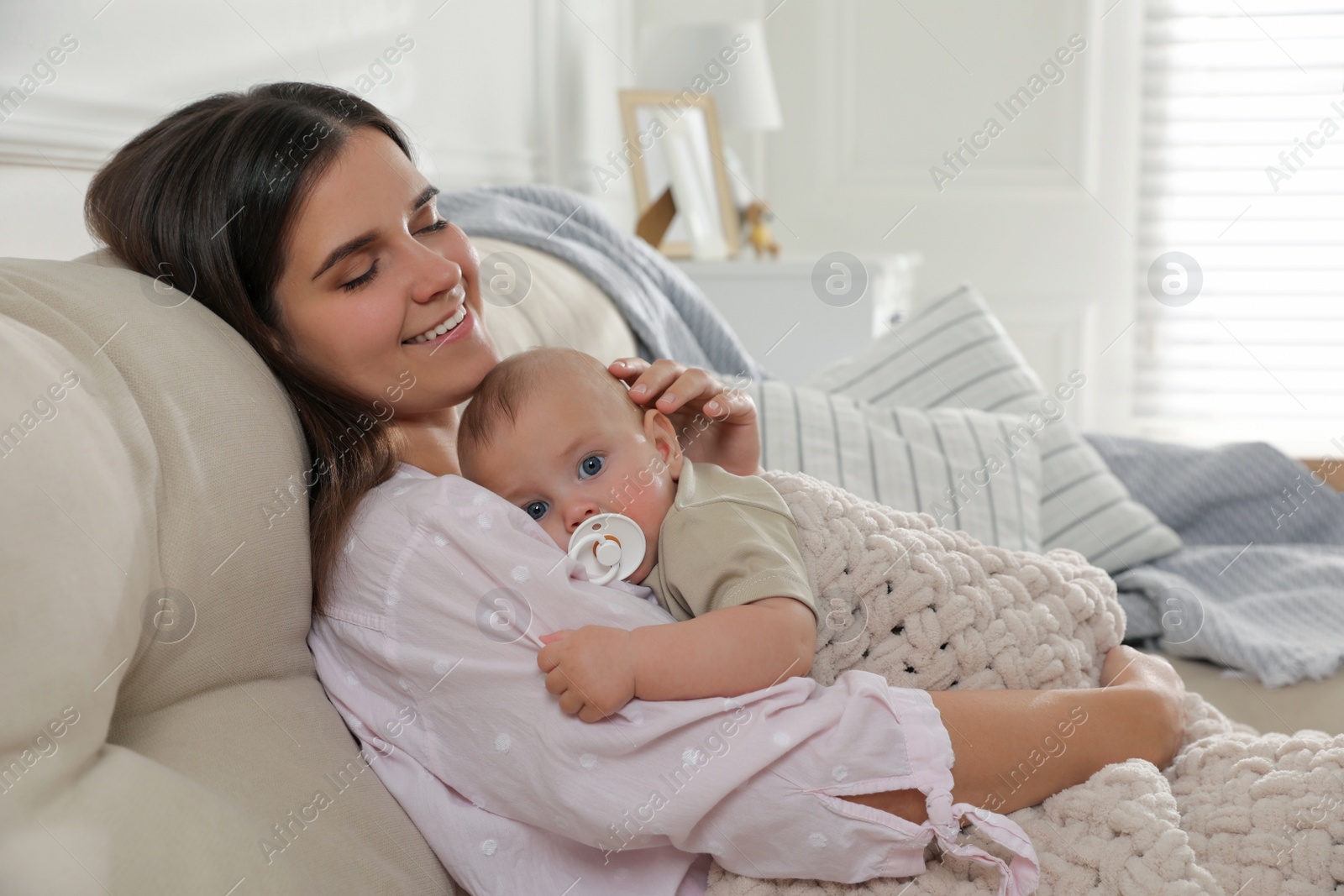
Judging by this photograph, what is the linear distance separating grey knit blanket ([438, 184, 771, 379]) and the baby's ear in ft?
2.36

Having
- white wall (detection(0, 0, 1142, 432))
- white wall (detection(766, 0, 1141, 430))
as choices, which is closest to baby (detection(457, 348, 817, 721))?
white wall (detection(0, 0, 1142, 432))

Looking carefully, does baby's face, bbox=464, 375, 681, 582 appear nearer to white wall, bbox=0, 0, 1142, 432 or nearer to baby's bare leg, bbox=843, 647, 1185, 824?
baby's bare leg, bbox=843, 647, 1185, 824

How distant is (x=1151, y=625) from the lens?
1441 mm

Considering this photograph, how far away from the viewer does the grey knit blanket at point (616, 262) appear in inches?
65.9

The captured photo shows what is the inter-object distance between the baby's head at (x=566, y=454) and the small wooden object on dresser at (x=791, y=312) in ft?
5.13

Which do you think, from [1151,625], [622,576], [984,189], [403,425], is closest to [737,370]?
[1151,625]

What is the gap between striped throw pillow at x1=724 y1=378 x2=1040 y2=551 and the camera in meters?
1.52

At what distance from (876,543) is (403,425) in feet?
1.54

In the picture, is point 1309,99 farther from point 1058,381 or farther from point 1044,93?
point 1058,381

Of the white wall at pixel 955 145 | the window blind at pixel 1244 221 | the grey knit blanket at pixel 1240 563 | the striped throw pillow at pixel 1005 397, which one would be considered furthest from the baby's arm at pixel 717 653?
the window blind at pixel 1244 221

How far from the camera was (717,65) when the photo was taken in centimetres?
297

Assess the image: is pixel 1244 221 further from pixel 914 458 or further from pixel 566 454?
pixel 566 454

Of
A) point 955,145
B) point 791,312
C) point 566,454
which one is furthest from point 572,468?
point 955,145

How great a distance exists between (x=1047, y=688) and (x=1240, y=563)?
0.79 meters
